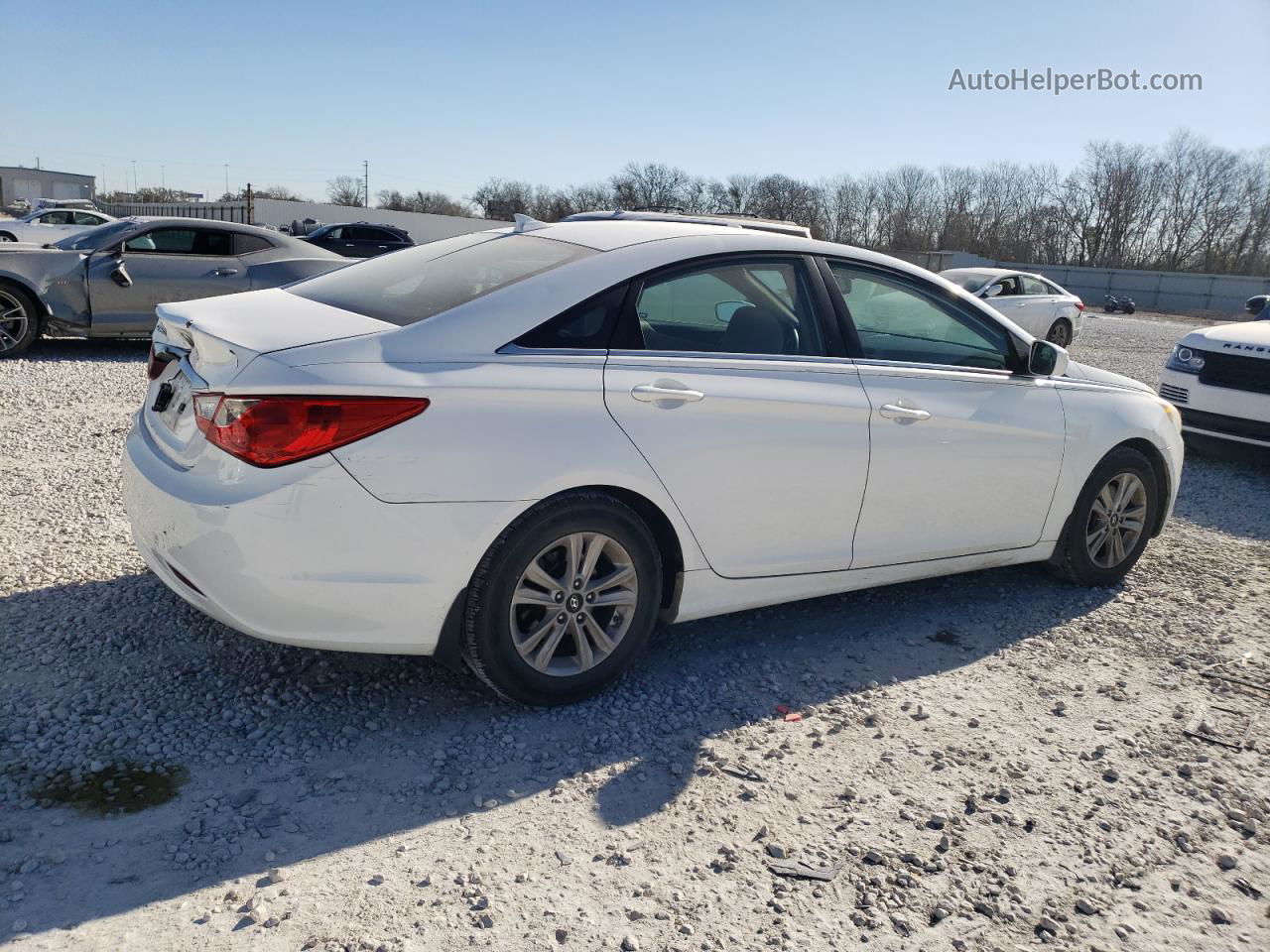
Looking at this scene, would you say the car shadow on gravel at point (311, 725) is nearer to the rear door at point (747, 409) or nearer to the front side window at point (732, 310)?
the rear door at point (747, 409)

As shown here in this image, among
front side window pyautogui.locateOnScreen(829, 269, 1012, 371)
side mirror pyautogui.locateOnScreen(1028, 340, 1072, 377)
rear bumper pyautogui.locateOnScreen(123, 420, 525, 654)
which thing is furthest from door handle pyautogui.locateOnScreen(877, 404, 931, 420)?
rear bumper pyautogui.locateOnScreen(123, 420, 525, 654)

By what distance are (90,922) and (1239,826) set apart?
317cm

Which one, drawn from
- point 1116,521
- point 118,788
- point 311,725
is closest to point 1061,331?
point 1116,521

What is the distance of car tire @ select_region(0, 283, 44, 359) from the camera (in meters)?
9.76

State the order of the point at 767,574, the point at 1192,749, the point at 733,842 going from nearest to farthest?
the point at 733,842 → the point at 1192,749 → the point at 767,574

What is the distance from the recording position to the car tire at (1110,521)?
4.90 m

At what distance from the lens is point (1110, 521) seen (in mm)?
5047

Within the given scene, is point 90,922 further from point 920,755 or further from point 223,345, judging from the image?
point 920,755

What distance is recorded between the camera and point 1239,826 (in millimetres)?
3076

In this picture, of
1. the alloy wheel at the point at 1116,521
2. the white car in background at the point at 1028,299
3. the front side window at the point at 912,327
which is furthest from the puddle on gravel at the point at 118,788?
the white car in background at the point at 1028,299

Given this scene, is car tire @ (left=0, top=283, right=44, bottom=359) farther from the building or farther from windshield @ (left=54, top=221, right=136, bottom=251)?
the building

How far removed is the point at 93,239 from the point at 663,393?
9430mm

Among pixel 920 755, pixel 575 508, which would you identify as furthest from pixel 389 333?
pixel 920 755

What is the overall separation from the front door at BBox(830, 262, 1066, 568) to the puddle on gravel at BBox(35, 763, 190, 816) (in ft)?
8.40
